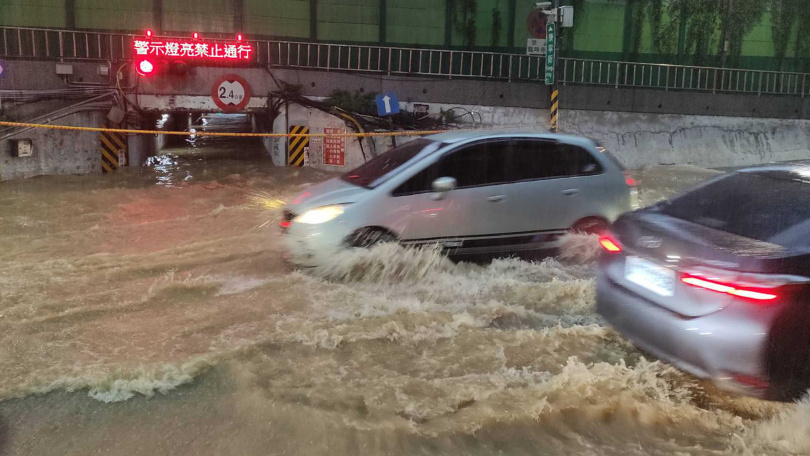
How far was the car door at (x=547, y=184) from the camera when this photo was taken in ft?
22.2

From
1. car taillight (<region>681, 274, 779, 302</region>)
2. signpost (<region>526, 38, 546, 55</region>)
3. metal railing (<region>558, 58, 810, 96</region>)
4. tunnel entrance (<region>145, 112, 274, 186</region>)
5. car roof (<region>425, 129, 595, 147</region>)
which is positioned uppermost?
signpost (<region>526, 38, 546, 55</region>)

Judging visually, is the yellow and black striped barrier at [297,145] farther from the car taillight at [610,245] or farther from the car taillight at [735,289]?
the car taillight at [735,289]

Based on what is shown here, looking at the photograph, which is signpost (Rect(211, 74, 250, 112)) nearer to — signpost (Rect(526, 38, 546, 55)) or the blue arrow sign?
the blue arrow sign

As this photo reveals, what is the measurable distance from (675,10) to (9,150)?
18.6 m

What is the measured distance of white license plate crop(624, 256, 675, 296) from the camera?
3.87 meters

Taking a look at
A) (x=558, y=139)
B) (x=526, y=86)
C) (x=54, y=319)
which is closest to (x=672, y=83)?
(x=526, y=86)

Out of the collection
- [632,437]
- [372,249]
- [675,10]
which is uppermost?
[675,10]

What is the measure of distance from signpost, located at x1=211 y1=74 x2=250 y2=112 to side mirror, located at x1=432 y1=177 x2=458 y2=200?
8.83 meters

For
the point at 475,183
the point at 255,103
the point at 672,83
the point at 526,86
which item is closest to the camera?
the point at 475,183

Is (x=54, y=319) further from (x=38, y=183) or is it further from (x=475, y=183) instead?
(x=38, y=183)

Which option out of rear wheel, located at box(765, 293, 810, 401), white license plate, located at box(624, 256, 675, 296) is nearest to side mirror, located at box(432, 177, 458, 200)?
white license plate, located at box(624, 256, 675, 296)

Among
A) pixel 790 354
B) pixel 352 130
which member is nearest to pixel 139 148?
pixel 352 130

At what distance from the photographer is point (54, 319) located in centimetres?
533

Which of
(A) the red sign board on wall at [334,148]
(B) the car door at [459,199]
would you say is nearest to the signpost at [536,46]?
(A) the red sign board on wall at [334,148]
